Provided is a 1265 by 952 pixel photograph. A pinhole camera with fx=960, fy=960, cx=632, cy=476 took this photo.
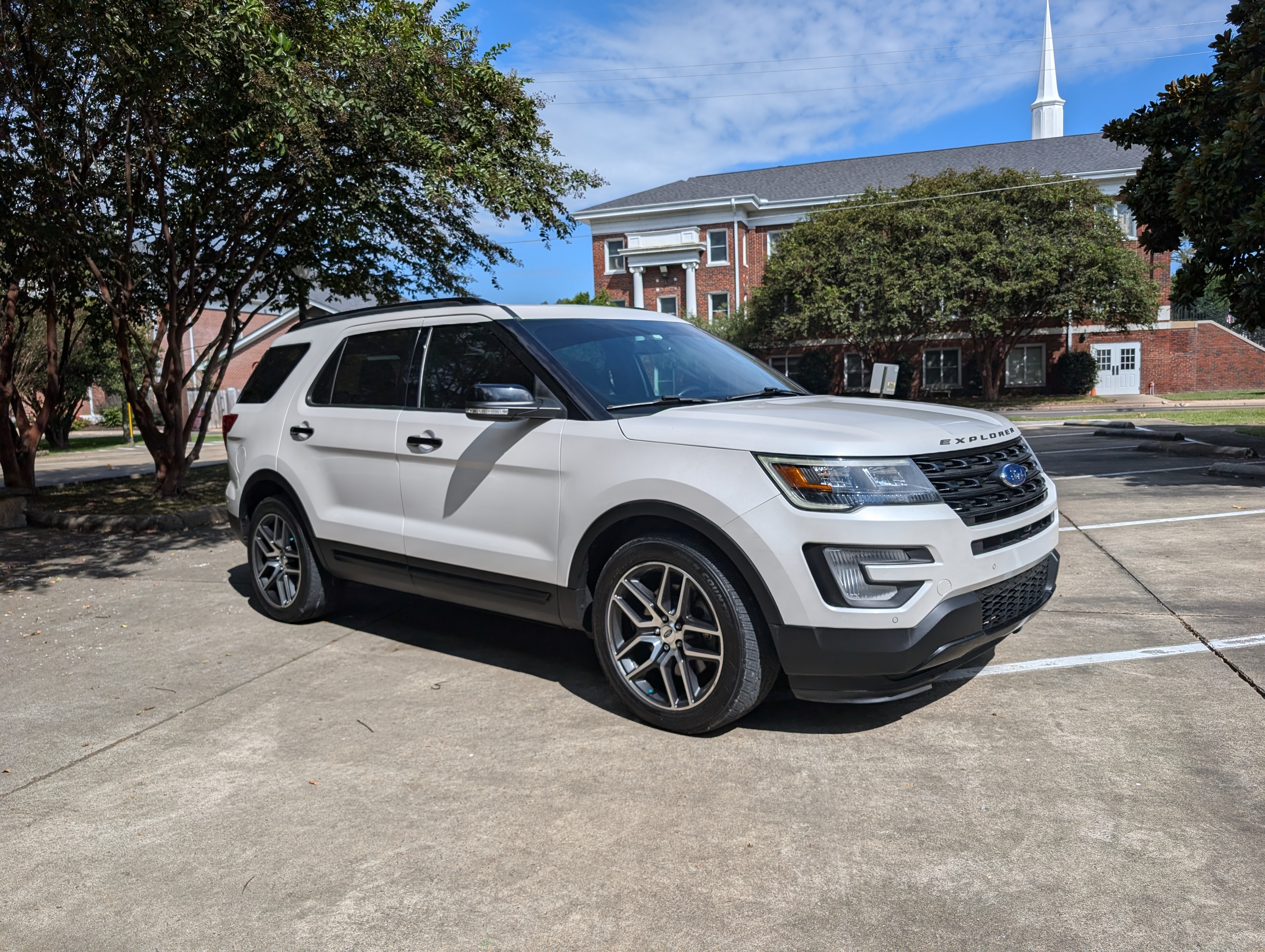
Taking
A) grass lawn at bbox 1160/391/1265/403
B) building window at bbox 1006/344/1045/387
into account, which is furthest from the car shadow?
building window at bbox 1006/344/1045/387

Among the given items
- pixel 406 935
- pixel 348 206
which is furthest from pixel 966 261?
pixel 406 935

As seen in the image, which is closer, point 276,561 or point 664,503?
point 664,503

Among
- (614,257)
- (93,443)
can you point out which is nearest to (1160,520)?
(93,443)

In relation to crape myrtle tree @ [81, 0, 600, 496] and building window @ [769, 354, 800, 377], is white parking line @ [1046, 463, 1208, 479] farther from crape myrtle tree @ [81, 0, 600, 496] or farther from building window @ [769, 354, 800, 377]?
building window @ [769, 354, 800, 377]

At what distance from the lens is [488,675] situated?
505cm

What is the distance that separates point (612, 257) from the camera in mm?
50812

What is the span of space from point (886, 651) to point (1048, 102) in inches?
2570

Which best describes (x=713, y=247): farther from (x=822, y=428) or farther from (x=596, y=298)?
(x=822, y=428)

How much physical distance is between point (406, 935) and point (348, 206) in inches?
401

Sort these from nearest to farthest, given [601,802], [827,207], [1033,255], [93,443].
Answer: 1. [601,802]
2. [93,443]
3. [1033,255]
4. [827,207]

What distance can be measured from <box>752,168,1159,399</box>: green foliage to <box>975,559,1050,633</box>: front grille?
34.8m

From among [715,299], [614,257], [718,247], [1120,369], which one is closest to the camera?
[1120,369]

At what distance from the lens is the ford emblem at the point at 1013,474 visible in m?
4.03

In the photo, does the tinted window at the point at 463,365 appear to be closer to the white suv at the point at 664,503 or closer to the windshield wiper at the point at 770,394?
the white suv at the point at 664,503
